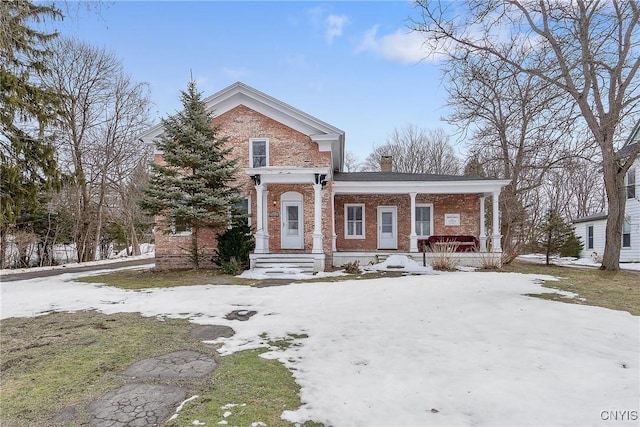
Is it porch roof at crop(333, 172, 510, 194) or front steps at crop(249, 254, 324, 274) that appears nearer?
front steps at crop(249, 254, 324, 274)

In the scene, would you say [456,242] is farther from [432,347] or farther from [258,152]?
[432,347]

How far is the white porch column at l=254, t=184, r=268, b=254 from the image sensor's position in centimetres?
1311

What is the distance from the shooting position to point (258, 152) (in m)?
14.6

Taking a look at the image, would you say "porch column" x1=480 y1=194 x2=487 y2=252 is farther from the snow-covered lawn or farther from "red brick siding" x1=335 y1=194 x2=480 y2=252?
the snow-covered lawn

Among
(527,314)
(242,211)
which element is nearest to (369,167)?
(242,211)

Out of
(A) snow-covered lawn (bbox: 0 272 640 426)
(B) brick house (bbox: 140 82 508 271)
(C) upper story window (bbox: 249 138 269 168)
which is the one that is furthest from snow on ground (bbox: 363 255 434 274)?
(C) upper story window (bbox: 249 138 269 168)

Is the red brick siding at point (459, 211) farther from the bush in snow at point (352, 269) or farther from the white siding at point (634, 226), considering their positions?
the white siding at point (634, 226)

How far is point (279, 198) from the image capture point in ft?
47.6

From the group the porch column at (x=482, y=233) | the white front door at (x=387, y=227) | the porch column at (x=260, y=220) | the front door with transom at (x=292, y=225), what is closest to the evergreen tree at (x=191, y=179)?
the porch column at (x=260, y=220)

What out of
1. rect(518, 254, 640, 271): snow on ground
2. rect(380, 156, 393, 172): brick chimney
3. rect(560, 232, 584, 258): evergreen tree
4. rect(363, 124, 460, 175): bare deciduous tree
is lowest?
rect(518, 254, 640, 271): snow on ground

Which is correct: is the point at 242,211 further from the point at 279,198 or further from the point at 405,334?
the point at 405,334

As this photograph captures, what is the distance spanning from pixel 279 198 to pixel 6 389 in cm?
1122

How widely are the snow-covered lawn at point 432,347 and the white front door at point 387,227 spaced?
25.2ft

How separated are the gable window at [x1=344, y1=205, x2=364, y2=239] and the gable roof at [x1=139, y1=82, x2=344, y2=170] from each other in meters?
3.24
